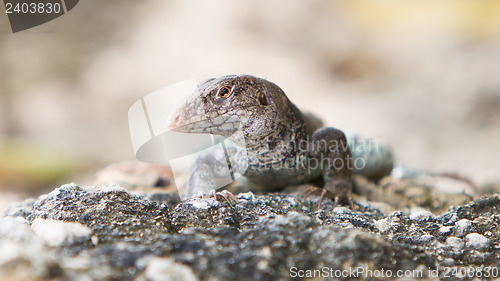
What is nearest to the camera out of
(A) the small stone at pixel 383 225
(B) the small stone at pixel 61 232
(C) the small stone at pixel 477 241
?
(B) the small stone at pixel 61 232

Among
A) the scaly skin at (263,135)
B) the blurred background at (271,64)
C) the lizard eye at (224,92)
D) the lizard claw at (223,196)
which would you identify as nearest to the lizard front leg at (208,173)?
the scaly skin at (263,135)

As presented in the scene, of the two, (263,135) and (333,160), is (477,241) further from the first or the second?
(263,135)

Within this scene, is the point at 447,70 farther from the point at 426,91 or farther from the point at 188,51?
the point at 188,51

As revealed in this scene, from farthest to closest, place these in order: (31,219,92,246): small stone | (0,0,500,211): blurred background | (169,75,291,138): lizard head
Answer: (0,0,500,211): blurred background → (169,75,291,138): lizard head → (31,219,92,246): small stone

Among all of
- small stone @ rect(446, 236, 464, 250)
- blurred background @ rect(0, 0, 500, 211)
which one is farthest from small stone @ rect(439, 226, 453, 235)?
blurred background @ rect(0, 0, 500, 211)

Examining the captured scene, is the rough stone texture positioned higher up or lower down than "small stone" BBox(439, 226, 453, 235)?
higher up

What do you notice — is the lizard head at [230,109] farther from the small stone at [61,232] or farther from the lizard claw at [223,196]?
the small stone at [61,232]

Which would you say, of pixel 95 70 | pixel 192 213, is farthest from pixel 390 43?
pixel 192 213

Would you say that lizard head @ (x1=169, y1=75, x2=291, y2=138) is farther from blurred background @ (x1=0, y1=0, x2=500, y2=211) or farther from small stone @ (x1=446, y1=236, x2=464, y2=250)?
blurred background @ (x1=0, y1=0, x2=500, y2=211)
